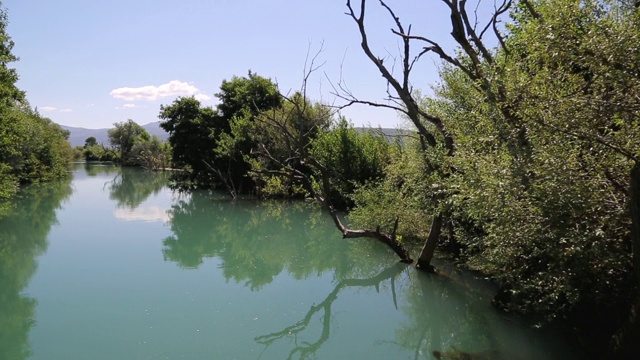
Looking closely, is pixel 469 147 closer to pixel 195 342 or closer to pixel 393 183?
pixel 195 342

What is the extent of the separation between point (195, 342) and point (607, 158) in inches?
260

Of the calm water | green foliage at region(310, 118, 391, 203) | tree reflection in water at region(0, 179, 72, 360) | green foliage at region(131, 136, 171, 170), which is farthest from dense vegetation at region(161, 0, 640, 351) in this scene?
green foliage at region(131, 136, 171, 170)

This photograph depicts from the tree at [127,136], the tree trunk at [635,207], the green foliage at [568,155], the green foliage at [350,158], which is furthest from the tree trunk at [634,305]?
the tree at [127,136]

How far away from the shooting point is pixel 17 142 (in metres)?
23.3

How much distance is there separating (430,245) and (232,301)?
4.88m

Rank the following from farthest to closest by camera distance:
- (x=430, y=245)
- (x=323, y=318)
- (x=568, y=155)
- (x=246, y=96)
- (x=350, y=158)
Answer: (x=246, y=96) → (x=350, y=158) → (x=430, y=245) → (x=323, y=318) → (x=568, y=155)

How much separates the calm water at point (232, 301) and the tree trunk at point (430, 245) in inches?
12.6

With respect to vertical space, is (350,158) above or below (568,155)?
above

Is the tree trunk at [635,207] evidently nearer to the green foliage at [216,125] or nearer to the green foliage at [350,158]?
the green foliage at [350,158]

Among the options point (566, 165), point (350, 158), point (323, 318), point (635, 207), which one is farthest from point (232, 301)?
point (350, 158)

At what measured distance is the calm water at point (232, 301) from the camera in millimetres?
7309

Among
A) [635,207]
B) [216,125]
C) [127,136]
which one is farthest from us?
[127,136]

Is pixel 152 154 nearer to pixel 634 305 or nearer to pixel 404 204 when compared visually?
pixel 404 204

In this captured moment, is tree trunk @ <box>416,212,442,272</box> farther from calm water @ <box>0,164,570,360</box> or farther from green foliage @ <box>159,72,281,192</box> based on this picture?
green foliage @ <box>159,72,281,192</box>
